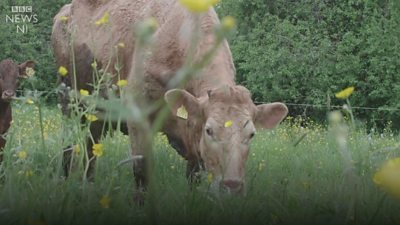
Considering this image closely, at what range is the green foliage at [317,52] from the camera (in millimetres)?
23078

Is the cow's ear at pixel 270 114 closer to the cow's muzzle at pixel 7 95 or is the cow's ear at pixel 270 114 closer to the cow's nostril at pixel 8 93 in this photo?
the cow's muzzle at pixel 7 95

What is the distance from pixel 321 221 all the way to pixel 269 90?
22.8 metres

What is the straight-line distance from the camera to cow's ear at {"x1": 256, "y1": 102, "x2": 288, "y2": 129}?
490 cm

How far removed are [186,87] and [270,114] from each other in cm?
73

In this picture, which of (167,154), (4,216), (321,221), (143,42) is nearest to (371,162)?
(321,221)

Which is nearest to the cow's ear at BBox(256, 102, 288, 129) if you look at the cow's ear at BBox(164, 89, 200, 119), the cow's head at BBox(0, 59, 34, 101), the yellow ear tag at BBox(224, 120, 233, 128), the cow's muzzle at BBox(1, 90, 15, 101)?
the cow's ear at BBox(164, 89, 200, 119)

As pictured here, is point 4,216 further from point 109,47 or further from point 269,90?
point 269,90

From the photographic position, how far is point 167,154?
7.00 metres

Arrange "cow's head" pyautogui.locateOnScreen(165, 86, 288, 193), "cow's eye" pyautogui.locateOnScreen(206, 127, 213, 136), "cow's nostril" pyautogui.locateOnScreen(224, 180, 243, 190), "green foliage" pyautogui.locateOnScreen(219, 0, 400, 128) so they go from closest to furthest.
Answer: "cow's nostril" pyautogui.locateOnScreen(224, 180, 243, 190) → "cow's head" pyautogui.locateOnScreen(165, 86, 288, 193) → "cow's eye" pyautogui.locateOnScreen(206, 127, 213, 136) → "green foliage" pyautogui.locateOnScreen(219, 0, 400, 128)

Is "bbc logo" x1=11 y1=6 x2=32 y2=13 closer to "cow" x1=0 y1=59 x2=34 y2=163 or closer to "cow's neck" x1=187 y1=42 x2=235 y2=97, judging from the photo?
"cow" x1=0 y1=59 x2=34 y2=163

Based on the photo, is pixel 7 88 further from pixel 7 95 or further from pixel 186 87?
pixel 186 87

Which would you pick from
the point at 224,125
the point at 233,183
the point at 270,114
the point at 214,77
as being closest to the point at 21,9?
the point at 214,77

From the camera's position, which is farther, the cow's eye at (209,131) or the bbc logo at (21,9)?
the bbc logo at (21,9)

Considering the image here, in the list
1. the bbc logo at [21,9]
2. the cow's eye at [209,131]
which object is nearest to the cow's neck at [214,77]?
the cow's eye at [209,131]
